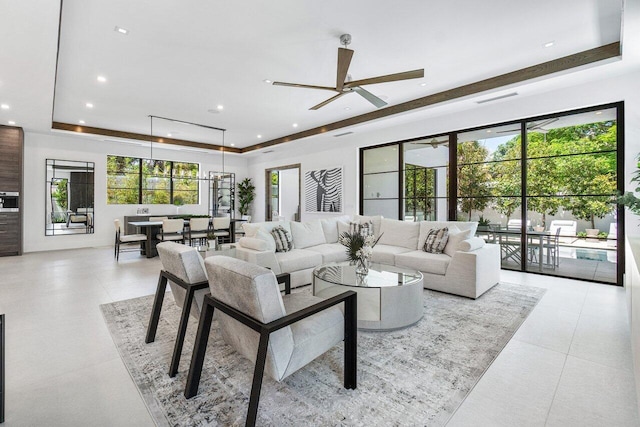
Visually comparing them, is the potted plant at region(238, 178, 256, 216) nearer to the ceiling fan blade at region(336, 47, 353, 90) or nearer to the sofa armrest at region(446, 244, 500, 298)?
the ceiling fan blade at region(336, 47, 353, 90)

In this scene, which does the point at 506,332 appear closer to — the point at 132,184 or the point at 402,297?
the point at 402,297

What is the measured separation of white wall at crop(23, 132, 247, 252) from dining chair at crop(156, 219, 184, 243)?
8.77ft

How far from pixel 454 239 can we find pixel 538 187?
1.93 meters

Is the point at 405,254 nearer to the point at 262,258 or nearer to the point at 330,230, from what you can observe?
the point at 330,230

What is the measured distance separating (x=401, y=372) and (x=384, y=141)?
18.2 ft

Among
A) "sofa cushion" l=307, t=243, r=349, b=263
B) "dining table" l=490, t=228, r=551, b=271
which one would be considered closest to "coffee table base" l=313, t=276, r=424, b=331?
"sofa cushion" l=307, t=243, r=349, b=263

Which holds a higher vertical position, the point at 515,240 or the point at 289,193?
the point at 289,193

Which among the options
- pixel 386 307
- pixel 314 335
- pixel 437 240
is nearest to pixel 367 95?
pixel 437 240

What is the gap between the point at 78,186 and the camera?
25.5 ft

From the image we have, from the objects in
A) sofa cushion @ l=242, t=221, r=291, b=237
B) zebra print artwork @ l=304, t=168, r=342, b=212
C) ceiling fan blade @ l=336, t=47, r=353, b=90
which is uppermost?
ceiling fan blade @ l=336, t=47, r=353, b=90

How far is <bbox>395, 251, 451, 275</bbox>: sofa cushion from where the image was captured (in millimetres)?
4031

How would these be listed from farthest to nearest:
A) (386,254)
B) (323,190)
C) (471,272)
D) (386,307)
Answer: (323,190), (386,254), (471,272), (386,307)

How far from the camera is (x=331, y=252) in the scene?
4820 millimetres

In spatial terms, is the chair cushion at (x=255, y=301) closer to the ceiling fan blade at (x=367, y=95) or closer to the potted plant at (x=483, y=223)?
the ceiling fan blade at (x=367, y=95)
